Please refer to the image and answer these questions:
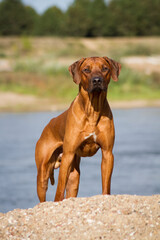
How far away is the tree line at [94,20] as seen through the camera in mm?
64750

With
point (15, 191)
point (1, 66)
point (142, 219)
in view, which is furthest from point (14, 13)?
point (142, 219)

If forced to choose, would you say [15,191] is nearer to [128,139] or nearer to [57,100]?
[128,139]

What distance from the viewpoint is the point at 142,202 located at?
5148 millimetres

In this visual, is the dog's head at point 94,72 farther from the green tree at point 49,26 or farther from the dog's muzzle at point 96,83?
the green tree at point 49,26

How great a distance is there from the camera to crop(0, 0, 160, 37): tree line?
64.8 m

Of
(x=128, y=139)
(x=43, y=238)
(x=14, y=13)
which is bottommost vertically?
(x=128, y=139)

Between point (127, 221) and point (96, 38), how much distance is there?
194 feet

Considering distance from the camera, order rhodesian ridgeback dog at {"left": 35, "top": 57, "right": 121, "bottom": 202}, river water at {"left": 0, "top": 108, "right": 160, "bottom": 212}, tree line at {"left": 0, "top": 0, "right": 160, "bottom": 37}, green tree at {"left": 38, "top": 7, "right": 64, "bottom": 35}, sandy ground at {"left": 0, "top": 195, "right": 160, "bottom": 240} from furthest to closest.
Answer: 1. green tree at {"left": 38, "top": 7, "right": 64, "bottom": 35}
2. tree line at {"left": 0, "top": 0, "right": 160, "bottom": 37}
3. river water at {"left": 0, "top": 108, "right": 160, "bottom": 212}
4. rhodesian ridgeback dog at {"left": 35, "top": 57, "right": 121, "bottom": 202}
5. sandy ground at {"left": 0, "top": 195, "right": 160, "bottom": 240}

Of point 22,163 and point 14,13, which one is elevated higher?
point 14,13

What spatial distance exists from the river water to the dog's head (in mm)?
3179

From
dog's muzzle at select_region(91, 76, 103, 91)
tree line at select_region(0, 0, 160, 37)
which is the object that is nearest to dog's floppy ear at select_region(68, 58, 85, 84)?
dog's muzzle at select_region(91, 76, 103, 91)

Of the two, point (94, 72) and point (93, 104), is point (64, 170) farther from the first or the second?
point (94, 72)

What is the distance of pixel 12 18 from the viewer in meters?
67.8

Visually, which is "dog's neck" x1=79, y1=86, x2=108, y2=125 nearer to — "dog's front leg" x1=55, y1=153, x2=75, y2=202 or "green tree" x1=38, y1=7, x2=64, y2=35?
"dog's front leg" x1=55, y1=153, x2=75, y2=202
